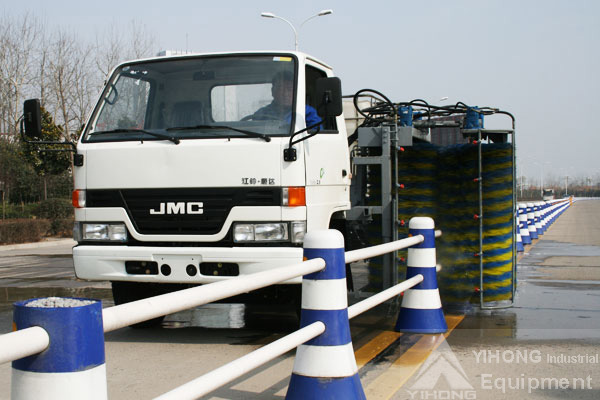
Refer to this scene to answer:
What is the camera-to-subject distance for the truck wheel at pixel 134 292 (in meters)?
6.89

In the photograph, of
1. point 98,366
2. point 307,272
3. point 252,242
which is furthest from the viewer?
point 252,242

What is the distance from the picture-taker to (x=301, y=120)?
616 centimetres

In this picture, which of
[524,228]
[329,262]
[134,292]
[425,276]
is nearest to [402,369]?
[425,276]

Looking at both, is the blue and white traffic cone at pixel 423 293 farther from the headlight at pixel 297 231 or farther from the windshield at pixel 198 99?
the windshield at pixel 198 99

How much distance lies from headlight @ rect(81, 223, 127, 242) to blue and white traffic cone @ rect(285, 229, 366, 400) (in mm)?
2759

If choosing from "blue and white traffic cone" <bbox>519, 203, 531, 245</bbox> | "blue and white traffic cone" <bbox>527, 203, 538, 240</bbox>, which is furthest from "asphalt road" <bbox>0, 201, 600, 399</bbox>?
"blue and white traffic cone" <bbox>527, 203, 538, 240</bbox>

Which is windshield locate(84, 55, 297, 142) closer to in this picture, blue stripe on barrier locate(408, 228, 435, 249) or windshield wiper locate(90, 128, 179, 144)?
windshield wiper locate(90, 128, 179, 144)

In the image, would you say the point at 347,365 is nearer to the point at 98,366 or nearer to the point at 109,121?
the point at 98,366

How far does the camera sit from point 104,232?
20.4 ft

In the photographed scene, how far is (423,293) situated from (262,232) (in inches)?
62.8

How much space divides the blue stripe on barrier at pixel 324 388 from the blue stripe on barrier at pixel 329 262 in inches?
21.1

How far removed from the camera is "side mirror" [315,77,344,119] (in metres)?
5.99

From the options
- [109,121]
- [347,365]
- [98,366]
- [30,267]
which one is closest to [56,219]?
[30,267]

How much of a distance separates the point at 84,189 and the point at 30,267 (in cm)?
839
